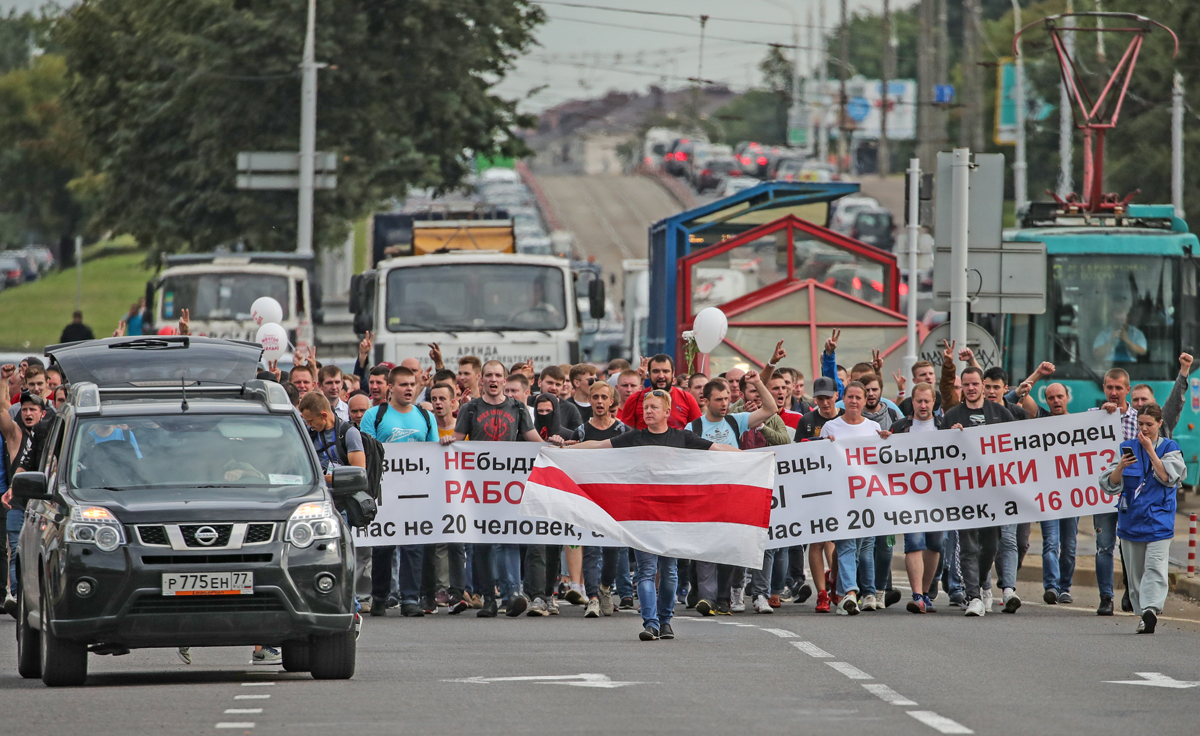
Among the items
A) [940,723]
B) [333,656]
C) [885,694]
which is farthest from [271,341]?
[940,723]

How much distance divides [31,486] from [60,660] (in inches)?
36.6

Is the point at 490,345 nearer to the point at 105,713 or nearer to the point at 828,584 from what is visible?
the point at 828,584

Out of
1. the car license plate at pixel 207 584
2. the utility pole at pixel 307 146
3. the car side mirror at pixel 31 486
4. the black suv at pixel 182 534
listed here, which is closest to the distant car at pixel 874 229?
the utility pole at pixel 307 146

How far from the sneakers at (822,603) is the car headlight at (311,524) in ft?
18.1

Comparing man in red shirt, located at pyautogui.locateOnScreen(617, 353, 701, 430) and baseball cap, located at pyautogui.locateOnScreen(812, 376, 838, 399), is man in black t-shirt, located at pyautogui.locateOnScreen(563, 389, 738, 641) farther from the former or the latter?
baseball cap, located at pyautogui.locateOnScreen(812, 376, 838, 399)

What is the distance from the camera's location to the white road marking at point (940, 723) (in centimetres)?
920

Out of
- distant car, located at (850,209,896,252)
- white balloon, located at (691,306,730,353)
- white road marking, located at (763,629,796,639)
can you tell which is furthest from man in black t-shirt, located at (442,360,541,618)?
distant car, located at (850,209,896,252)

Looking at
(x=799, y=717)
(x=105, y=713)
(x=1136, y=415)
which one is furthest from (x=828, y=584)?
(x=105, y=713)

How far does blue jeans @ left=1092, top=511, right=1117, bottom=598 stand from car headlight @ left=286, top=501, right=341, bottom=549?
22.7 ft

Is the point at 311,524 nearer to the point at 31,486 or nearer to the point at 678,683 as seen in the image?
the point at 31,486

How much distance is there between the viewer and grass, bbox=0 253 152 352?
65250 millimetres

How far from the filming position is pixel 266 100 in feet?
136

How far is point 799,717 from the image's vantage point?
9.73 meters

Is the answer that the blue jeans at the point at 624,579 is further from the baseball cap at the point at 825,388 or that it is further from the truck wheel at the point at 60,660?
the truck wheel at the point at 60,660
